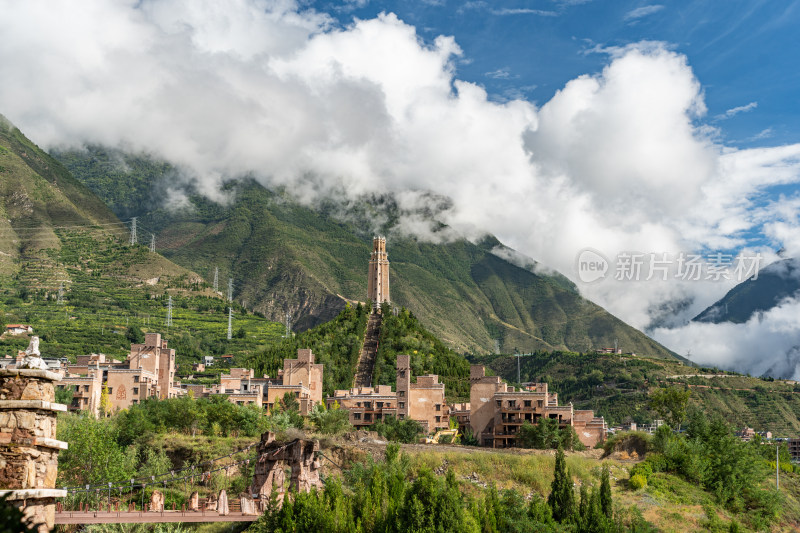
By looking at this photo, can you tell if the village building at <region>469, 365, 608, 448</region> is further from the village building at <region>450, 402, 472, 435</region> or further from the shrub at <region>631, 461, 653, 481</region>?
the shrub at <region>631, 461, 653, 481</region>

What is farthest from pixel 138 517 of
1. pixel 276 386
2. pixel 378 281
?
pixel 378 281

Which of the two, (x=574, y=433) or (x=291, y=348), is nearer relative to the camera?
(x=574, y=433)

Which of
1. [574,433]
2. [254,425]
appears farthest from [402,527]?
[574,433]

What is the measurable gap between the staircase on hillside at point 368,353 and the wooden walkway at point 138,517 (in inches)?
2597

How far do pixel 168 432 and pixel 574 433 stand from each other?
3276cm

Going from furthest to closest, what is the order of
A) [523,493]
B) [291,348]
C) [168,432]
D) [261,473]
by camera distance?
[291,348] < [168,432] < [523,493] < [261,473]

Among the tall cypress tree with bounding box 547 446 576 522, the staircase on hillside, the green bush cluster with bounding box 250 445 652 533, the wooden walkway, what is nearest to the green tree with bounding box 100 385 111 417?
the staircase on hillside

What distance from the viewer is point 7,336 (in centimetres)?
10644

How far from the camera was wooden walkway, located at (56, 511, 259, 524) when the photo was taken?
33688mm

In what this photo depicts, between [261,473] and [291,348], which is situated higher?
[291,348]

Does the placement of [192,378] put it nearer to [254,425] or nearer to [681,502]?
[254,425]

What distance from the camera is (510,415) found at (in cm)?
7731

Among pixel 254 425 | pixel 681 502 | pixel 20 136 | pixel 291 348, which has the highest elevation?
pixel 20 136

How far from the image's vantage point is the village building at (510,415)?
250 feet
